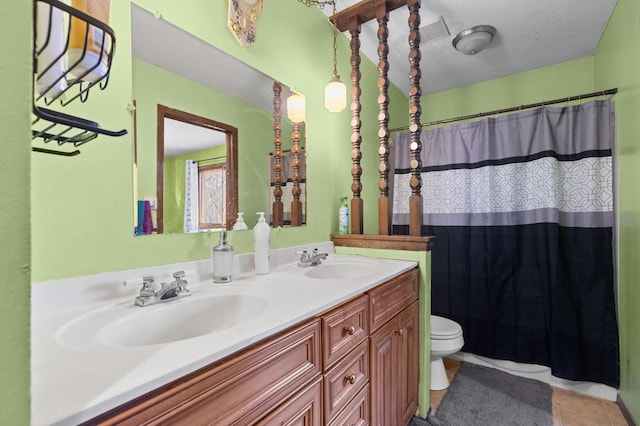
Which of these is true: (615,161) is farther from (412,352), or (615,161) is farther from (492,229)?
(412,352)

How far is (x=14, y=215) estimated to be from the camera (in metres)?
0.30

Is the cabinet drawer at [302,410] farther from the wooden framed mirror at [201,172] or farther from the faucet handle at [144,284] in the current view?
the wooden framed mirror at [201,172]

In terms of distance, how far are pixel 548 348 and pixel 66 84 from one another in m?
2.64

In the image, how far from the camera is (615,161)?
5.81ft

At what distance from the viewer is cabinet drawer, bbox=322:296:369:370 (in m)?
0.86

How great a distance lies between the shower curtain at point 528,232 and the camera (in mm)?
1752

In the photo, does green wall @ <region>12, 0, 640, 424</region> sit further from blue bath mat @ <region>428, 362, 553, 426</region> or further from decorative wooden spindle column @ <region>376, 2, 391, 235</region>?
blue bath mat @ <region>428, 362, 553, 426</region>

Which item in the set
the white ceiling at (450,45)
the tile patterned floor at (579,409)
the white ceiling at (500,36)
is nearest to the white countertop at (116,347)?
the white ceiling at (450,45)

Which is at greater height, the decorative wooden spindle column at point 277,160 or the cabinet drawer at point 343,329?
the decorative wooden spindle column at point 277,160

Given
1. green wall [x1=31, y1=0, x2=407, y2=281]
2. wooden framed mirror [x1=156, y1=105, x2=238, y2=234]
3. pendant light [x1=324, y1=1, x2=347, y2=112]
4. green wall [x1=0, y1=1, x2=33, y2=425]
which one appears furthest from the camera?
pendant light [x1=324, y1=1, x2=347, y2=112]

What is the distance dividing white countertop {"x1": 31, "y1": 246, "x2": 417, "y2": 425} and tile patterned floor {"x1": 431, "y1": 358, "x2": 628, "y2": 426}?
135 centimetres

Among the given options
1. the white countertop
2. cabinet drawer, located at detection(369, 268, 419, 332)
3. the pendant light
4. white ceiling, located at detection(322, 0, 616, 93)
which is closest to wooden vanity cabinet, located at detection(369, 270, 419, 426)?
cabinet drawer, located at detection(369, 268, 419, 332)

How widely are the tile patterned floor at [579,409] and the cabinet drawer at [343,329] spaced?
3.43 feet

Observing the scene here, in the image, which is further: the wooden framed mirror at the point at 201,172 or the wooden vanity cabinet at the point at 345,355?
the wooden framed mirror at the point at 201,172
